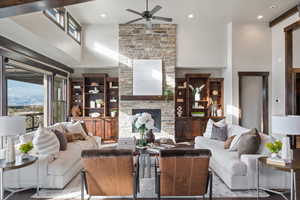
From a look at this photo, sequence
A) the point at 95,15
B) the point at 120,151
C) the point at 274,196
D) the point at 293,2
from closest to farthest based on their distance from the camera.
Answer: the point at 120,151 < the point at 274,196 < the point at 293,2 < the point at 95,15

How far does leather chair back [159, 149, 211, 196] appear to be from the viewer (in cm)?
250

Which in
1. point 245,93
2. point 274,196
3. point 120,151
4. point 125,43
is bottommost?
point 274,196

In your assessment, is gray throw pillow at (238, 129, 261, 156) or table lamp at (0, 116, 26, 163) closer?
table lamp at (0, 116, 26, 163)

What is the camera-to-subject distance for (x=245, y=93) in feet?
25.6

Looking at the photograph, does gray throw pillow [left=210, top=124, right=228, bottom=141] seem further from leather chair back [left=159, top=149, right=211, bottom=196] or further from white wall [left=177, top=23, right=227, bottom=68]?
white wall [left=177, top=23, right=227, bottom=68]

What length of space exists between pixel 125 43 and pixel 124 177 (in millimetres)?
5752

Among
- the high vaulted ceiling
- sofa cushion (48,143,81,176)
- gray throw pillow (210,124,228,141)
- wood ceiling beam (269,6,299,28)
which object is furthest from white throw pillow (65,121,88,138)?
wood ceiling beam (269,6,299,28)

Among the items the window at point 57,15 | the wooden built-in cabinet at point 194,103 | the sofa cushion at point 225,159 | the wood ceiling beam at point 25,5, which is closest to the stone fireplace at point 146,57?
the wooden built-in cabinet at point 194,103

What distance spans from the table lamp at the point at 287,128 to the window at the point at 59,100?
20.3 ft

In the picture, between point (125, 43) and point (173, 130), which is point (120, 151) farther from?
point (125, 43)

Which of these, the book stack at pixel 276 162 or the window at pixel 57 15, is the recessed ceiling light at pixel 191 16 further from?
the book stack at pixel 276 162

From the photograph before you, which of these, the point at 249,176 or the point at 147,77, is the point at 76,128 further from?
the point at 249,176

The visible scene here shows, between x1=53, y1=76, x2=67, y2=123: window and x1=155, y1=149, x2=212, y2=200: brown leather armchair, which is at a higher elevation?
x1=53, y1=76, x2=67, y2=123: window

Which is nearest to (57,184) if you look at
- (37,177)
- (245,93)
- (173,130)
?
(37,177)
